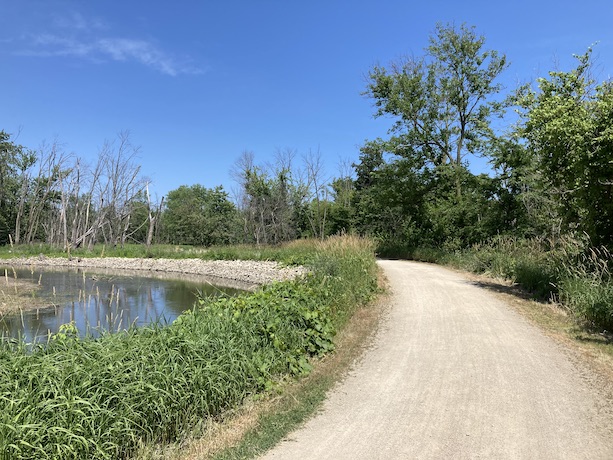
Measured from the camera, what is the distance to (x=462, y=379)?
515 cm

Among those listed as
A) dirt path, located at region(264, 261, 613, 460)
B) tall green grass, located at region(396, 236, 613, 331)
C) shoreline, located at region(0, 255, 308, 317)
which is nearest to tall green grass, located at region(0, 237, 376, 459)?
dirt path, located at region(264, 261, 613, 460)

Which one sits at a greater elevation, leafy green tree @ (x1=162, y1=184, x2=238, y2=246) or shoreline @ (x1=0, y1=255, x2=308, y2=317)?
leafy green tree @ (x1=162, y1=184, x2=238, y2=246)

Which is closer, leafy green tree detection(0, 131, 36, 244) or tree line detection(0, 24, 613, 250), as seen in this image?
tree line detection(0, 24, 613, 250)

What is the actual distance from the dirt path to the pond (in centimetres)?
321

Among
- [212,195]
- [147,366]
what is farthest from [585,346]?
[212,195]

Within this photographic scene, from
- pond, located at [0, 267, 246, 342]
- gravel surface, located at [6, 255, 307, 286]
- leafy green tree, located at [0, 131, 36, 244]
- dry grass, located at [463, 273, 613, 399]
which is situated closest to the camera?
dry grass, located at [463, 273, 613, 399]

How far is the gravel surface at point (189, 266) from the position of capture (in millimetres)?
23438

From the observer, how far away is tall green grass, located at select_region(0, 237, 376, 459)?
3.21m

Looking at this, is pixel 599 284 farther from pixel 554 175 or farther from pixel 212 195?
pixel 212 195

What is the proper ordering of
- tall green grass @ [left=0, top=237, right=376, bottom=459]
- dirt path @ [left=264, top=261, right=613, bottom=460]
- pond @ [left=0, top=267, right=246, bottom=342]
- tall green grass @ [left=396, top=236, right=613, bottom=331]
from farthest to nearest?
1. pond @ [left=0, top=267, right=246, bottom=342]
2. tall green grass @ [left=396, top=236, right=613, bottom=331]
3. dirt path @ [left=264, top=261, right=613, bottom=460]
4. tall green grass @ [left=0, top=237, right=376, bottom=459]

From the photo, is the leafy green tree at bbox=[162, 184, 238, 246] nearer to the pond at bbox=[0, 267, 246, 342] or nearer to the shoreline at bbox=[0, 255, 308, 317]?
the shoreline at bbox=[0, 255, 308, 317]

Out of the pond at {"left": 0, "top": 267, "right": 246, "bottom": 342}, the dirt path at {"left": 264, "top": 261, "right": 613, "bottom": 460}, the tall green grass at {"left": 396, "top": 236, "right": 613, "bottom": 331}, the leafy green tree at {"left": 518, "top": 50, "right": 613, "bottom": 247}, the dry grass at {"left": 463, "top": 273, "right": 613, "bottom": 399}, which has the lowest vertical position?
the pond at {"left": 0, "top": 267, "right": 246, "bottom": 342}

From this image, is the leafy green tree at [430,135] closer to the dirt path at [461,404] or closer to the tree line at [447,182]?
the tree line at [447,182]

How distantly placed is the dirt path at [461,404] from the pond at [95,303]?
321cm
